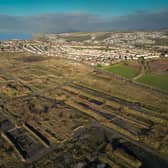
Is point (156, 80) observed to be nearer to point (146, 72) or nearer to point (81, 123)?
point (146, 72)

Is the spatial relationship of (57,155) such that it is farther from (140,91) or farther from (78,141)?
(140,91)

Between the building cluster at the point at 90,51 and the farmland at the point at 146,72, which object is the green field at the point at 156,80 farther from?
the building cluster at the point at 90,51

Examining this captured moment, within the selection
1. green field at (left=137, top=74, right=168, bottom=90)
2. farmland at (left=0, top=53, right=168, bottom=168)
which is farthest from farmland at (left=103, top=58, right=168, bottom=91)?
farmland at (left=0, top=53, right=168, bottom=168)

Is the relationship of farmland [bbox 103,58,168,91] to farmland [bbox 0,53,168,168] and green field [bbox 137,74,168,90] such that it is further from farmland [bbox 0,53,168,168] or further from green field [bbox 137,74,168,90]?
farmland [bbox 0,53,168,168]

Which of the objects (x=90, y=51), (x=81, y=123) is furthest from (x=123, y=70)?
(x=90, y=51)

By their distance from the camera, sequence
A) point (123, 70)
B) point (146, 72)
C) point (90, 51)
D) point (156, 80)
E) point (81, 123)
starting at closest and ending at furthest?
point (81, 123) < point (156, 80) < point (146, 72) < point (123, 70) < point (90, 51)
